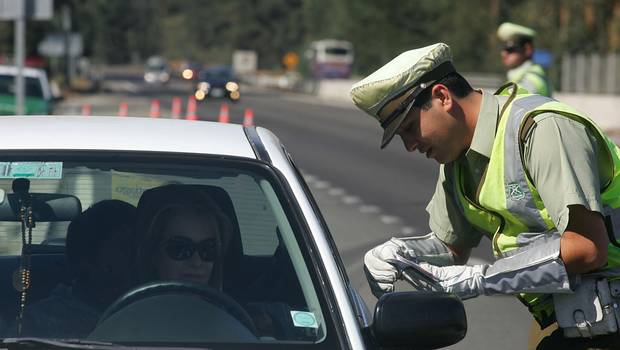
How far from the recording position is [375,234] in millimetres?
13719

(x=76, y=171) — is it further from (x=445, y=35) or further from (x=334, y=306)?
(x=445, y=35)

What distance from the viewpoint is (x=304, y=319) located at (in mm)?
3807

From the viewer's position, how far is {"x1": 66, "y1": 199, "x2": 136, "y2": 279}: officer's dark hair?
13.3 ft

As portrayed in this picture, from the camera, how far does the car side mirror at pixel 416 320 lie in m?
3.55

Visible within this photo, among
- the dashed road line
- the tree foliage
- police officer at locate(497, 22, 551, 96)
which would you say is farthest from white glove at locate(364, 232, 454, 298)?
the tree foliage

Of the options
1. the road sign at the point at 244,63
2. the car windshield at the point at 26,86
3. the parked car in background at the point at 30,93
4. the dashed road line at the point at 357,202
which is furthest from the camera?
the road sign at the point at 244,63

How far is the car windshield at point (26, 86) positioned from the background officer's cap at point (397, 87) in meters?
22.1

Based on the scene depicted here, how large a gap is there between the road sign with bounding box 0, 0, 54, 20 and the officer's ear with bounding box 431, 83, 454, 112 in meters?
16.2

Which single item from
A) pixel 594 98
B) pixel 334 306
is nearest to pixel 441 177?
pixel 334 306

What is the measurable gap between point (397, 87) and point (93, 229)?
0.96 meters

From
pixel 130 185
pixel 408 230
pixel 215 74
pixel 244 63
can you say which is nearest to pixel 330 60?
pixel 215 74

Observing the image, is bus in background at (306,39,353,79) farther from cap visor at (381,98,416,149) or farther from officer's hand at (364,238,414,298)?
cap visor at (381,98,416,149)

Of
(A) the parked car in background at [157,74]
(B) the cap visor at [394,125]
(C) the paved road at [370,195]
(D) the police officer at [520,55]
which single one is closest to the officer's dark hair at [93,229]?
(B) the cap visor at [394,125]

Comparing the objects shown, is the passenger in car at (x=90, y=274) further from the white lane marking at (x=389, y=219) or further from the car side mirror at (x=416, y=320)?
the white lane marking at (x=389, y=219)
